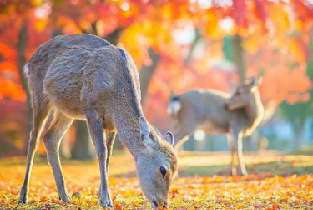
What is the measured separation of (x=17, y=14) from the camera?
14.2 m

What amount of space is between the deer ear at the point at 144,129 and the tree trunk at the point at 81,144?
1045 centimetres

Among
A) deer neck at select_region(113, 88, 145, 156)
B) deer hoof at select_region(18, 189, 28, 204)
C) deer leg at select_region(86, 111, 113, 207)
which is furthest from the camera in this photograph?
deer hoof at select_region(18, 189, 28, 204)

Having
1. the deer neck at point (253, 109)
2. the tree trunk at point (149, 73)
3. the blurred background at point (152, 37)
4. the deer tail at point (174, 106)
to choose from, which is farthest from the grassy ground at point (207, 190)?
the tree trunk at point (149, 73)

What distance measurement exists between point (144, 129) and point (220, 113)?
605 centimetres

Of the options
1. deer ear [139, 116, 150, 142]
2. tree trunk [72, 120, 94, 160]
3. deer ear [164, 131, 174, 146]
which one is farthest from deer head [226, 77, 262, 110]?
tree trunk [72, 120, 94, 160]

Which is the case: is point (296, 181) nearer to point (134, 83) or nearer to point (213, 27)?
point (134, 83)

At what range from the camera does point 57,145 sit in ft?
21.4

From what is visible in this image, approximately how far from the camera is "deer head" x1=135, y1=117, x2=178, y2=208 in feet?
16.3

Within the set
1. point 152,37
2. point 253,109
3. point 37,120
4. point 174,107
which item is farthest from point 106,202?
point 152,37

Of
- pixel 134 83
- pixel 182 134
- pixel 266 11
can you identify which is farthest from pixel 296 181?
pixel 266 11

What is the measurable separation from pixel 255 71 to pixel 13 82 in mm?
17868

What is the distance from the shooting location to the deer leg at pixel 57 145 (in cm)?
614

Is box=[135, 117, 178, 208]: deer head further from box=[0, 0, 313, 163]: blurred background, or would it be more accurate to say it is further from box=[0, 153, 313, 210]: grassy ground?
box=[0, 0, 313, 163]: blurred background

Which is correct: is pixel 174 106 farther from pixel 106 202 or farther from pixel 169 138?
pixel 106 202
